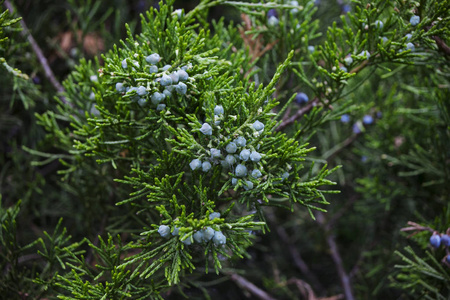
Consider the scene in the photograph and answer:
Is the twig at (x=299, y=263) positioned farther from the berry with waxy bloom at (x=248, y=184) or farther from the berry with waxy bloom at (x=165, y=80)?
the berry with waxy bloom at (x=165, y=80)

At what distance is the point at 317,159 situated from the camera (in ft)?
4.03

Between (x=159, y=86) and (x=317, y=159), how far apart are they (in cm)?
61

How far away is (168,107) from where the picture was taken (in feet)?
3.00

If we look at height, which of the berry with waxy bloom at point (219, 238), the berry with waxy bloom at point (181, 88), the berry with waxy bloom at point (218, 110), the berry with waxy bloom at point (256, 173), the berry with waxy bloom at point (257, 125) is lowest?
the berry with waxy bloom at point (219, 238)

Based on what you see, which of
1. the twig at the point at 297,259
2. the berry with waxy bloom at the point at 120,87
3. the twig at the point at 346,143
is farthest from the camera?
the twig at the point at 297,259

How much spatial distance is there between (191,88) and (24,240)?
1098 millimetres

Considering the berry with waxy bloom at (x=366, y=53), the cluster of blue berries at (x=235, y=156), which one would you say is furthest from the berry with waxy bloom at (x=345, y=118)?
the cluster of blue berries at (x=235, y=156)

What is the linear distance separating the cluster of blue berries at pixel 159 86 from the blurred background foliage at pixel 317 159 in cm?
38

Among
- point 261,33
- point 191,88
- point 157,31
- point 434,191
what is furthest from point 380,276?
point 157,31

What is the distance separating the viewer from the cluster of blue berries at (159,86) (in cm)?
87

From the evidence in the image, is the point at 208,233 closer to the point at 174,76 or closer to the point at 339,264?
the point at 174,76

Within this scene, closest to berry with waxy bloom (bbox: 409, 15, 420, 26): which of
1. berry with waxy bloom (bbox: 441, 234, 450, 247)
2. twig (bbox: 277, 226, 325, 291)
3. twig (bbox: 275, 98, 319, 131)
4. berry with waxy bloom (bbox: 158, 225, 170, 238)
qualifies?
twig (bbox: 275, 98, 319, 131)

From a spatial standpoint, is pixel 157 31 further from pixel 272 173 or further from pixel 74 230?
pixel 74 230

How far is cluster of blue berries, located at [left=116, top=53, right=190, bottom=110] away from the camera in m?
0.87
